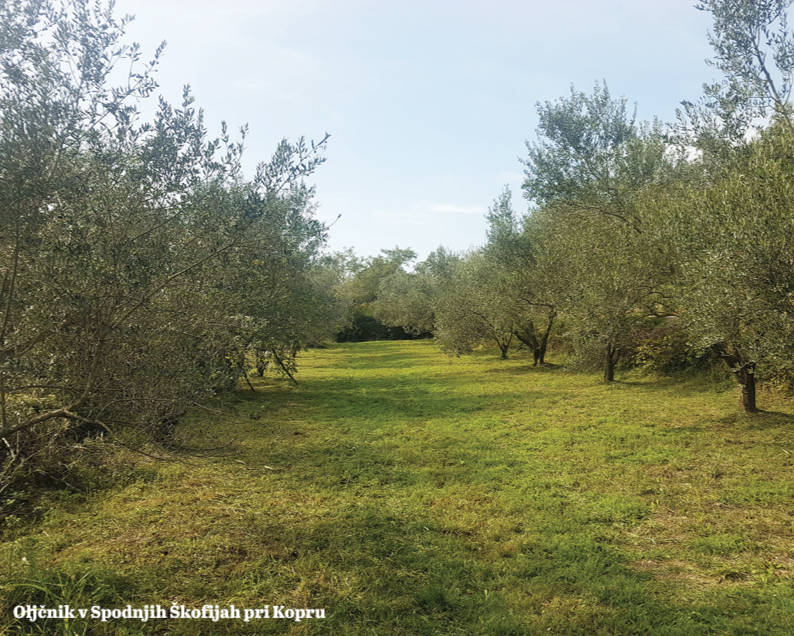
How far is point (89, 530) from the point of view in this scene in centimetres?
677

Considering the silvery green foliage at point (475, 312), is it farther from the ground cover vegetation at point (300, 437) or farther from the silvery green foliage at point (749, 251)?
the silvery green foliage at point (749, 251)

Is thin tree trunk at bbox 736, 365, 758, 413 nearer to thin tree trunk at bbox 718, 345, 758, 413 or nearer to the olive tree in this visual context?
thin tree trunk at bbox 718, 345, 758, 413

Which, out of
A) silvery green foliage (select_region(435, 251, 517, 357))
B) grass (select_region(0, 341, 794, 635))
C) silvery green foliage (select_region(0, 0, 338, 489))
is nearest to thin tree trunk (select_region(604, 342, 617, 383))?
silvery green foliage (select_region(435, 251, 517, 357))

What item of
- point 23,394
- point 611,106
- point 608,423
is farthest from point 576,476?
point 611,106

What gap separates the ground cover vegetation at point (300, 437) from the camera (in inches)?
190

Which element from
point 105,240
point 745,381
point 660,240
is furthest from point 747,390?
point 105,240

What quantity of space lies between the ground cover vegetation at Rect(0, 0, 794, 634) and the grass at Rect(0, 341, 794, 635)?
0.14 ft

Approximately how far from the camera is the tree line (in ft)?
29.8

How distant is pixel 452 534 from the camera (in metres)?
6.80

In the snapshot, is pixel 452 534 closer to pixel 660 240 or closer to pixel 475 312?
pixel 660 240

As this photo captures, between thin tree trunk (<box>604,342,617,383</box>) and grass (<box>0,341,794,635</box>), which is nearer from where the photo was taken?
grass (<box>0,341,794,635</box>)

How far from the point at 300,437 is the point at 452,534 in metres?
7.31

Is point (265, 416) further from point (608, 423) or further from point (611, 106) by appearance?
point (611, 106)

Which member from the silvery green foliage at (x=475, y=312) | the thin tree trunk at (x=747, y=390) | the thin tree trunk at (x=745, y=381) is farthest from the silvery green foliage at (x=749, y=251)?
the silvery green foliage at (x=475, y=312)
